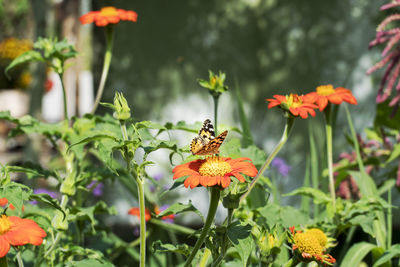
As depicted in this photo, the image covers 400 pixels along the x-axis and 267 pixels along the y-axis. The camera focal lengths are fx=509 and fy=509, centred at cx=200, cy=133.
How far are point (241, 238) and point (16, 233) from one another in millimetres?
444

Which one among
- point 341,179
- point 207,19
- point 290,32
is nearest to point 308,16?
point 290,32

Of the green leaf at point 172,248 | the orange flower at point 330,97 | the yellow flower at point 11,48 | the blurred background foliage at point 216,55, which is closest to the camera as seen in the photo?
the green leaf at point 172,248

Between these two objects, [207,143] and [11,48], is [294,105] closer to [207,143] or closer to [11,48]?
[207,143]

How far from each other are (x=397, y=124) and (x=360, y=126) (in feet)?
3.71

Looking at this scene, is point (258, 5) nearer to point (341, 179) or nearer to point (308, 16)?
point (308, 16)

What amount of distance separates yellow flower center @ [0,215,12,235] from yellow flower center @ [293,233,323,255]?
0.63 m

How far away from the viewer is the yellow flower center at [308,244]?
1173 millimetres

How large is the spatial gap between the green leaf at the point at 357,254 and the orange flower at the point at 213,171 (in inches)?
33.8

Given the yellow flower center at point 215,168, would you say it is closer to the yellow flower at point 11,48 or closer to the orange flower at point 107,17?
the orange flower at point 107,17

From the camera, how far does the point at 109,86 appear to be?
13.4ft

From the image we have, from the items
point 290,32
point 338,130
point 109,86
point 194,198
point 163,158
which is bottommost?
point 194,198

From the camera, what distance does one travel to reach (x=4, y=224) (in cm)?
98

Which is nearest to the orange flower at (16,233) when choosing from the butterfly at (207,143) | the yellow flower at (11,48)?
the butterfly at (207,143)

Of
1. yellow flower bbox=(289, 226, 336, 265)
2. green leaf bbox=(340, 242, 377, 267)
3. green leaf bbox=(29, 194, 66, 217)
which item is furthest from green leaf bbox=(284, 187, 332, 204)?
green leaf bbox=(29, 194, 66, 217)
